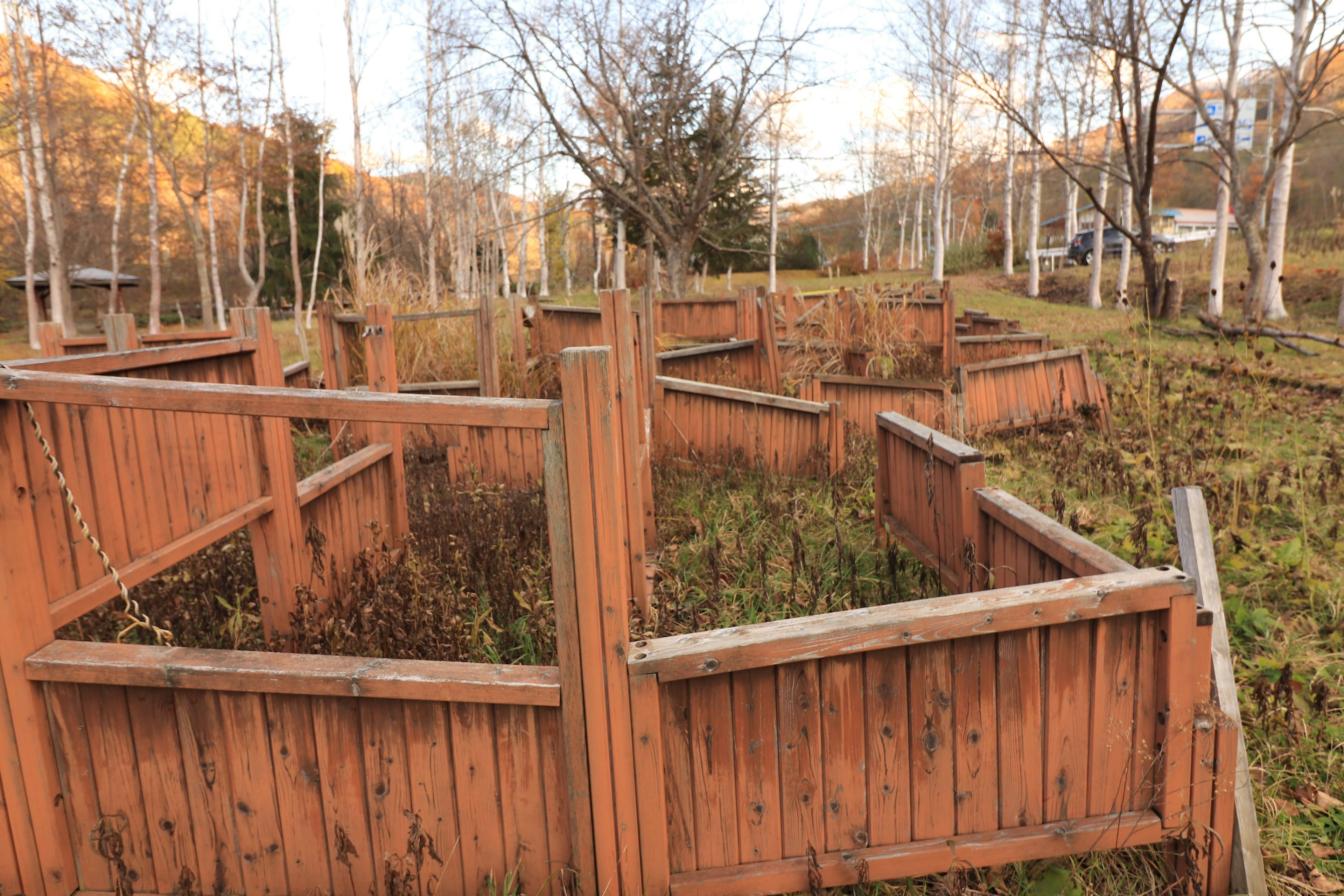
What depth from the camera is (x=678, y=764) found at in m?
2.19

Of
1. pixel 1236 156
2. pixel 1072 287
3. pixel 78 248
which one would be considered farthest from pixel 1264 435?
pixel 78 248

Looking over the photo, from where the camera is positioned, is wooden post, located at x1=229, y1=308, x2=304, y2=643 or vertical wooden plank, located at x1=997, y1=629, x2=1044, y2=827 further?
wooden post, located at x1=229, y1=308, x2=304, y2=643

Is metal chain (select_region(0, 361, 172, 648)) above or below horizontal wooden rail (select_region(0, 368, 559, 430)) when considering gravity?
below

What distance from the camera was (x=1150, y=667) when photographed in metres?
2.36

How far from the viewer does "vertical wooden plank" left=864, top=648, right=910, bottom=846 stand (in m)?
2.23

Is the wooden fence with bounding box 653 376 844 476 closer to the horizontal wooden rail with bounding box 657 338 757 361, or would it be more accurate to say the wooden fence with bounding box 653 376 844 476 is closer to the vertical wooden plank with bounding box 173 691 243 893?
the horizontal wooden rail with bounding box 657 338 757 361

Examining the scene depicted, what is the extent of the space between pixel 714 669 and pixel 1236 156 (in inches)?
745

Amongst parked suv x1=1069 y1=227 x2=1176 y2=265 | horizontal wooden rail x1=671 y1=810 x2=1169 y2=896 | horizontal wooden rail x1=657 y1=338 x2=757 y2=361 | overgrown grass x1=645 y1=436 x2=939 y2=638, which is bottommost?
horizontal wooden rail x1=671 y1=810 x2=1169 y2=896

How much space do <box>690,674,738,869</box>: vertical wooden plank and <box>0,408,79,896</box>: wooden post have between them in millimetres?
1709

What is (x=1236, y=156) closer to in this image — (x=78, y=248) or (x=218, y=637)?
(x=218, y=637)

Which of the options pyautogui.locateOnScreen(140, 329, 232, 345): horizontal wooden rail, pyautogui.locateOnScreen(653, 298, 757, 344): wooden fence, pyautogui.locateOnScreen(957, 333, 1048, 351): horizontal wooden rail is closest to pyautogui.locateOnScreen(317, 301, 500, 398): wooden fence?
pyautogui.locateOnScreen(140, 329, 232, 345): horizontal wooden rail

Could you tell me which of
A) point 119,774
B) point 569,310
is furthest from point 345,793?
point 569,310

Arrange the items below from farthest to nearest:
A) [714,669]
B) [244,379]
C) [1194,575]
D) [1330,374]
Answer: [1330,374] < [244,379] < [1194,575] < [714,669]

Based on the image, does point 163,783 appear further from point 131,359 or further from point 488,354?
point 488,354
